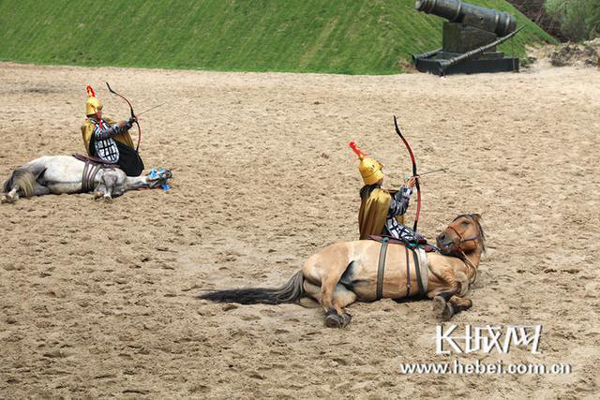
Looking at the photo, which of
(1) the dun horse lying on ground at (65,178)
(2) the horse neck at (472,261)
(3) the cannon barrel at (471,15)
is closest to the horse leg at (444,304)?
(2) the horse neck at (472,261)

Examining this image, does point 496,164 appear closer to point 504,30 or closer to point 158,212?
point 158,212

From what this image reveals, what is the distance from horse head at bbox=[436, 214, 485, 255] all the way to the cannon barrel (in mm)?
15023

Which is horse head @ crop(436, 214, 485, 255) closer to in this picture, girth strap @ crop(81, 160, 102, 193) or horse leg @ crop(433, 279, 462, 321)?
horse leg @ crop(433, 279, 462, 321)

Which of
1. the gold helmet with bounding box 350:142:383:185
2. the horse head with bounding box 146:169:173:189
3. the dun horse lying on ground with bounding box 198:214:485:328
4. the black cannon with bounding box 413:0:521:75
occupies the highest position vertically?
the black cannon with bounding box 413:0:521:75

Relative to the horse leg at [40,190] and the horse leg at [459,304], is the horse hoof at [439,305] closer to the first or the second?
the horse leg at [459,304]

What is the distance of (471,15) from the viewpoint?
23.6 metres

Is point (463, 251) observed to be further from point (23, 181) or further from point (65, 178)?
point (23, 181)

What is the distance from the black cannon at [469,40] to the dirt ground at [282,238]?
75.8 inches

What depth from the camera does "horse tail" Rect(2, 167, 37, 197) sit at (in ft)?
42.0

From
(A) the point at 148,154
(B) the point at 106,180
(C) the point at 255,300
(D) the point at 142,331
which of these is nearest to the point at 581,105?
(A) the point at 148,154

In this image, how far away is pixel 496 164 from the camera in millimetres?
14328

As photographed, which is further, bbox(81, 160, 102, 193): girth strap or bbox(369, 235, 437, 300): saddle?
bbox(81, 160, 102, 193): girth strap

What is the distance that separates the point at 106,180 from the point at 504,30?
1479 cm

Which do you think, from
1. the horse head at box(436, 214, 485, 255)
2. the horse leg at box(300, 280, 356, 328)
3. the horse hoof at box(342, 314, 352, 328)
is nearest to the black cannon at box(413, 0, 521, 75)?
the horse head at box(436, 214, 485, 255)
